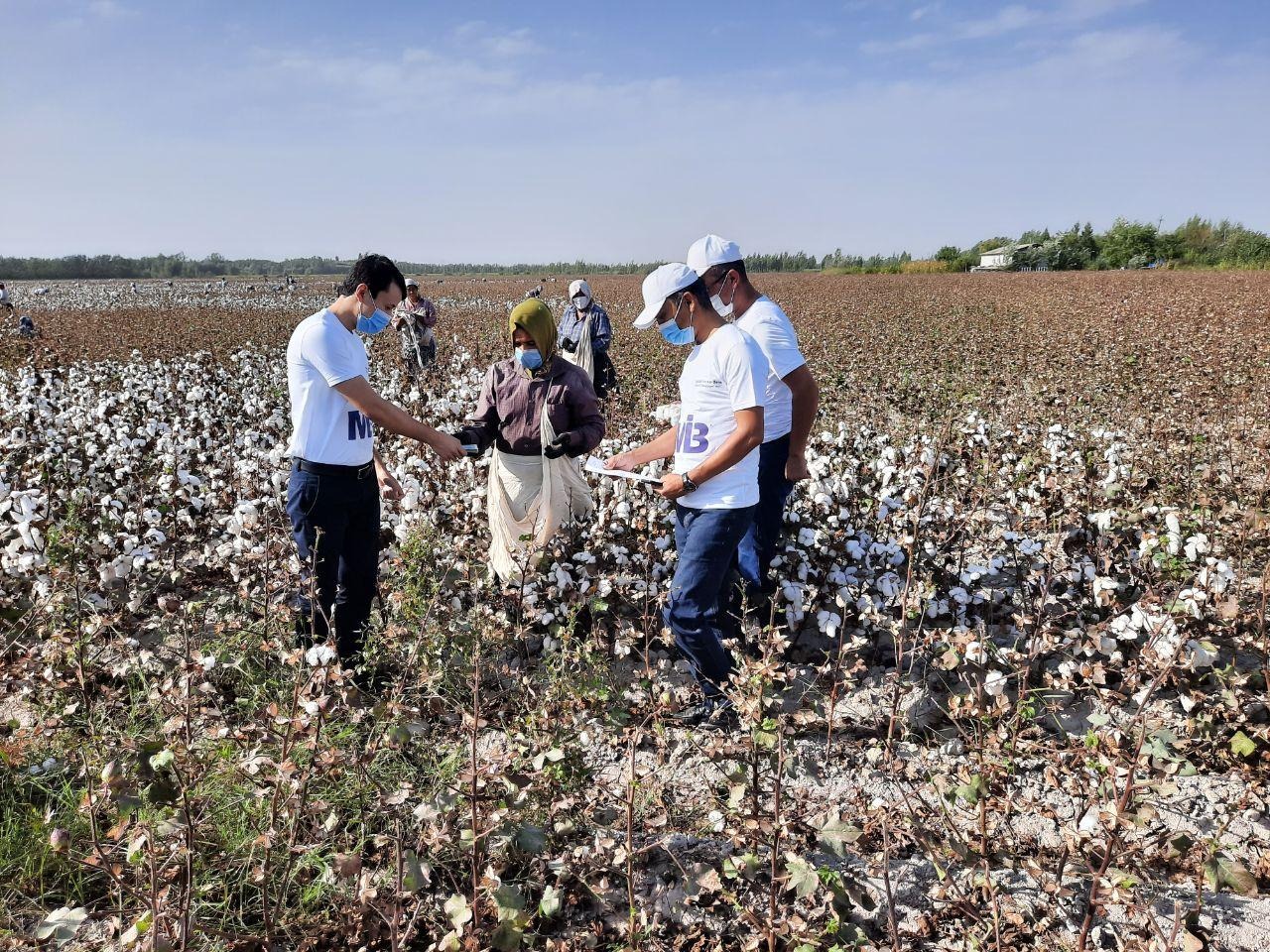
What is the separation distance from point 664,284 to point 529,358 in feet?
3.03

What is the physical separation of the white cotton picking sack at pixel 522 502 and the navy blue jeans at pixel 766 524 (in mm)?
928

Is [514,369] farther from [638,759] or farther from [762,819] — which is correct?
[762,819]

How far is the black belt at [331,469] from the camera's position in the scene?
294 cm

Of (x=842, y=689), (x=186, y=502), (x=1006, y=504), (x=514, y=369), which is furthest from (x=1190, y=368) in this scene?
(x=186, y=502)

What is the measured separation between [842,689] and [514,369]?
2.08m

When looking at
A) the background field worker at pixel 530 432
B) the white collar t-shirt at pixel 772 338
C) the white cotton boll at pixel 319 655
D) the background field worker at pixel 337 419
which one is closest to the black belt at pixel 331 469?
the background field worker at pixel 337 419

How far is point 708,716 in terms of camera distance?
9.93 ft

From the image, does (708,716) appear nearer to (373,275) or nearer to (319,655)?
(319,655)

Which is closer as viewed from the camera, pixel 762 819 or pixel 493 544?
pixel 762 819

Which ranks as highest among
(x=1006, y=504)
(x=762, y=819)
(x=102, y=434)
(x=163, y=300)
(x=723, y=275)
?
(x=163, y=300)

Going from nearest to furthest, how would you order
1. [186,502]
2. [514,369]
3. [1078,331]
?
[514,369] < [186,502] < [1078,331]

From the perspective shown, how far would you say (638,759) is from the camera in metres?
2.91

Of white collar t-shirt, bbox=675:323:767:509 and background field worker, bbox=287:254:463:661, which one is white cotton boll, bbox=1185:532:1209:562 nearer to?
white collar t-shirt, bbox=675:323:767:509

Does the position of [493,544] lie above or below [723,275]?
below
